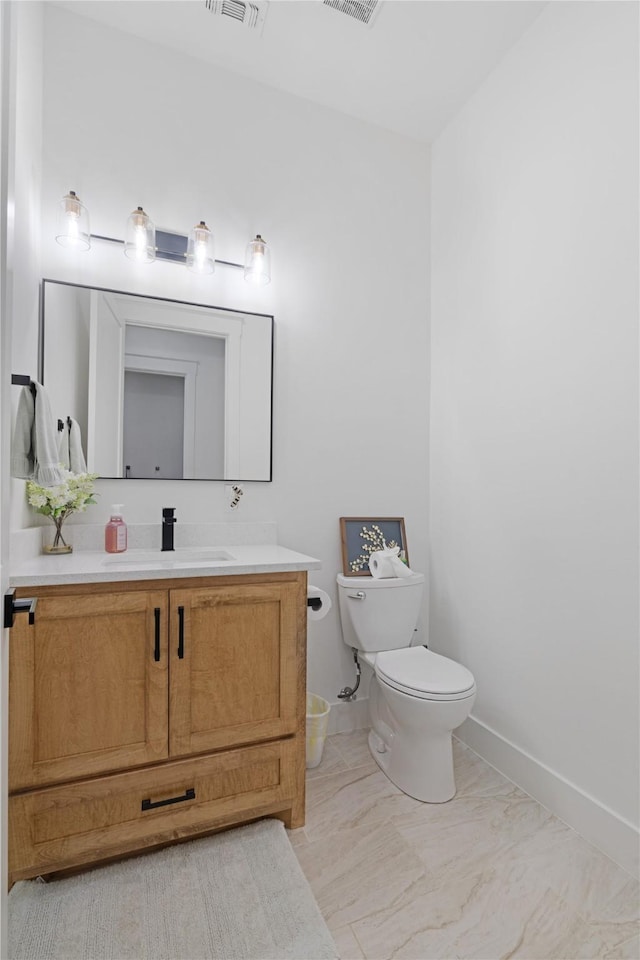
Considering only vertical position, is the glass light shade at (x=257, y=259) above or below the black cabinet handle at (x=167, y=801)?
above

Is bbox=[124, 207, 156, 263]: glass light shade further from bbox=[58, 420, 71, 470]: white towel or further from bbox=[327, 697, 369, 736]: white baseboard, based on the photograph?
bbox=[327, 697, 369, 736]: white baseboard

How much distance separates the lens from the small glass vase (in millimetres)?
1793

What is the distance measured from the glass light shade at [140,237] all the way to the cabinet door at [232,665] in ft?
4.49

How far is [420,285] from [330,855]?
8.20 feet

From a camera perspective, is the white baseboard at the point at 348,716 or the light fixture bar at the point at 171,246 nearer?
the light fixture bar at the point at 171,246

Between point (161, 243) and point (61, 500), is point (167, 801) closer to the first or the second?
point (61, 500)

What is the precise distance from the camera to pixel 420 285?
2.60 m

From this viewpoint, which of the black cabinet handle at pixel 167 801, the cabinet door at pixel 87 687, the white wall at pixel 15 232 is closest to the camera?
the white wall at pixel 15 232

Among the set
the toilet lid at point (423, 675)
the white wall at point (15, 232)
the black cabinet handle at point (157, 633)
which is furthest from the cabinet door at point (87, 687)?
the toilet lid at point (423, 675)

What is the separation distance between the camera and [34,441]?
1229mm

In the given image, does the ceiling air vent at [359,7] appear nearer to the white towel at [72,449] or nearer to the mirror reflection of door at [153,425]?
the mirror reflection of door at [153,425]

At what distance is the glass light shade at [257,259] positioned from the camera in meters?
2.16

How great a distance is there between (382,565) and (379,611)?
0.20m

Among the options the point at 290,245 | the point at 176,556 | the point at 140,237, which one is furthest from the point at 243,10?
the point at 176,556
